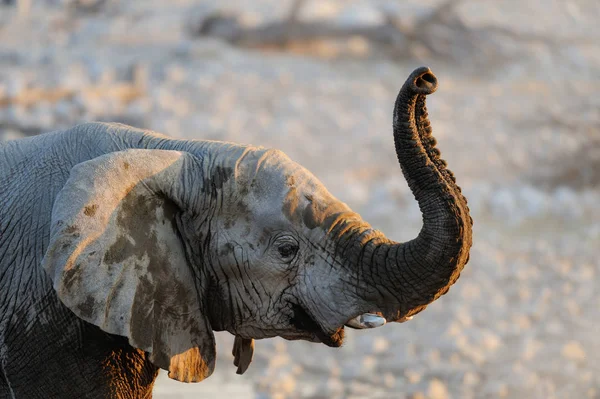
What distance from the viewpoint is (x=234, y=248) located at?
3699mm

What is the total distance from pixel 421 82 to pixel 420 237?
0.43 meters

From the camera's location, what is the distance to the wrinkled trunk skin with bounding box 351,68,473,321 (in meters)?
3.52

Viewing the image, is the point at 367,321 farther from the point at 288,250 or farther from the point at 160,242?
the point at 160,242

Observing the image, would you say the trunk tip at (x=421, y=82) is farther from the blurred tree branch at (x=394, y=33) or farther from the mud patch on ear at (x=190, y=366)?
the blurred tree branch at (x=394, y=33)

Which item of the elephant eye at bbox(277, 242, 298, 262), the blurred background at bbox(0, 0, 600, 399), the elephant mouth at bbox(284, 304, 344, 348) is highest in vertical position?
the elephant eye at bbox(277, 242, 298, 262)

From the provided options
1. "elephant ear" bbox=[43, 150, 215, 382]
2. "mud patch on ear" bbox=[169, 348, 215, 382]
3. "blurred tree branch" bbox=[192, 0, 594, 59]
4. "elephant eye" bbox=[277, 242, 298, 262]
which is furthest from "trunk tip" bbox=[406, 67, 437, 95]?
"blurred tree branch" bbox=[192, 0, 594, 59]

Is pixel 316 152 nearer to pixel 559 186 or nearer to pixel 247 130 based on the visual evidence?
pixel 247 130

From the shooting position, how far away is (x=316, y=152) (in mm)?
10328

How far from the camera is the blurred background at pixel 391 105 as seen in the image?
838 centimetres

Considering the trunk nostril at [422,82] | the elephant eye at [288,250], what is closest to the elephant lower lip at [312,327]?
the elephant eye at [288,250]

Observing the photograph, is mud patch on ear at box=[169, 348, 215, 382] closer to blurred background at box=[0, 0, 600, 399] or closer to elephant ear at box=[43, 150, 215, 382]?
elephant ear at box=[43, 150, 215, 382]

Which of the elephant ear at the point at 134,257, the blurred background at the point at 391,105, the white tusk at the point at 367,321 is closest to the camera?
the elephant ear at the point at 134,257

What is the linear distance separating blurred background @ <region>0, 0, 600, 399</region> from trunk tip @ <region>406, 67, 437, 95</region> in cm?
410

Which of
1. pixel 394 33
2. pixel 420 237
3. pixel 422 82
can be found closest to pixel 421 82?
pixel 422 82
